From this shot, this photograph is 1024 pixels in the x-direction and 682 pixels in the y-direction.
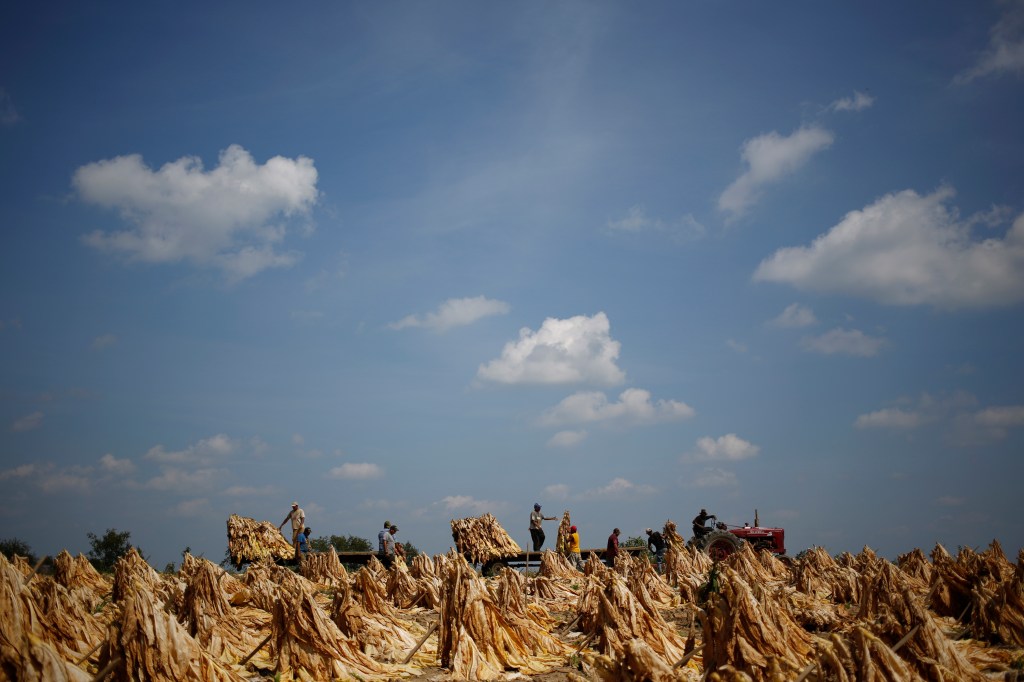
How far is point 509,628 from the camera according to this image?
1184cm

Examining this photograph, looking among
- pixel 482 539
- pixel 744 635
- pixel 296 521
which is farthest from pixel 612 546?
pixel 744 635

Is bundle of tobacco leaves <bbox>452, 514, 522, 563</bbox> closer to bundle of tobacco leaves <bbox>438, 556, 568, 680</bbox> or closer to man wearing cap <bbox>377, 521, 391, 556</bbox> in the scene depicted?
man wearing cap <bbox>377, 521, 391, 556</bbox>

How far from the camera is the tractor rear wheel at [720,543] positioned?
2683 cm

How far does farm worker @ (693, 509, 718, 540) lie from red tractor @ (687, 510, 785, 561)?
17 centimetres

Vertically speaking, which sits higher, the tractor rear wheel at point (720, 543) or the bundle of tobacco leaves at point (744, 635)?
the tractor rear wheel at point (720, 543)

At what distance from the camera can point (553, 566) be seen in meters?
22.4

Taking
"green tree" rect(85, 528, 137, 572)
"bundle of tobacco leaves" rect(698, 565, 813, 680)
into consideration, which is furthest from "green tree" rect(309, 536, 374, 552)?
"bundle of tobacco leaves" rect(698, 565, 813, 680)

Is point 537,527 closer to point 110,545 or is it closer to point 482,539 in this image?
point 482,539

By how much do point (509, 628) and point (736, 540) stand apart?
17560 mm

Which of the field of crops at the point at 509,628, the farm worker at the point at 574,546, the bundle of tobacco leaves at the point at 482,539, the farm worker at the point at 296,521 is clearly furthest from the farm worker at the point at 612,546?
the farm worker at the point at 296,521

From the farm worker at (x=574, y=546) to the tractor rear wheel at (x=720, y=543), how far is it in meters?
5.05

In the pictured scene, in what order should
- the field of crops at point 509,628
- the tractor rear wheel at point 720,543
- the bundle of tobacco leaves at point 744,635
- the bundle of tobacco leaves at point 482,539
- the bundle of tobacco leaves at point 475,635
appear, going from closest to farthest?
the field of crops at point 509,628
the bundle of tobacco leaves at point 744,635
the bundle of tobacco leaves at point 475,635
the bundle of tobacco leaves at point 482,539
the tractor rear wheel at point 720,543

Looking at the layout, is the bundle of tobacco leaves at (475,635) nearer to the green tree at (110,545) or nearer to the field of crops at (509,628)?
the field of crops at (509,628)

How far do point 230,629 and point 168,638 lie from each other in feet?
16.2
